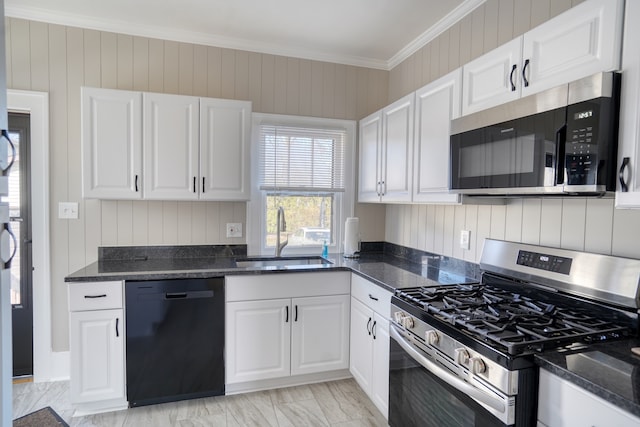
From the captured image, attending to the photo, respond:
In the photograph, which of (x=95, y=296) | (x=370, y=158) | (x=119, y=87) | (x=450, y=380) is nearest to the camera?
(x=450, y=380)

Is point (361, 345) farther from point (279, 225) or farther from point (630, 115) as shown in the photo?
point (630, 115)

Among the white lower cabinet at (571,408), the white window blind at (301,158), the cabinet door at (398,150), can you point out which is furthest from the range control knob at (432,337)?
the white window blind at (301,158)

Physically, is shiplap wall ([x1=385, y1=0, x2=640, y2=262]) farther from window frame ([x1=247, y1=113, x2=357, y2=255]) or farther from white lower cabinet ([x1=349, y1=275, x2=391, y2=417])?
white lower cabinet ([x1=349, y1=275, x2=391, y2=417])

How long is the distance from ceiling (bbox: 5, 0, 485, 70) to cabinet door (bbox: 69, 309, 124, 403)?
6.79 ft

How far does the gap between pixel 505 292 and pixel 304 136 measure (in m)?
2.02

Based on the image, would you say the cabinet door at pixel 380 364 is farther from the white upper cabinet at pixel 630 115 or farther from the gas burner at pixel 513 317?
the white upper cabinet at pixel 630 115

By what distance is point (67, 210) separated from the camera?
2.63m

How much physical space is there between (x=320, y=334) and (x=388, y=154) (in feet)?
4.69

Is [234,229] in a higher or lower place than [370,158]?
lower

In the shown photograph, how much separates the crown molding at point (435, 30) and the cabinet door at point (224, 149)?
56.1 inches

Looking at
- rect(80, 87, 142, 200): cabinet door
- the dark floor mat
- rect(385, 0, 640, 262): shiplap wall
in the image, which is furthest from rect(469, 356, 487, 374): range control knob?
rect(80, 87, 142, 200): cabinet door

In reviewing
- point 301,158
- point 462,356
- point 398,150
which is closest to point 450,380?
point 462,356

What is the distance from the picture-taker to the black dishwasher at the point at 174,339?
2227 mm

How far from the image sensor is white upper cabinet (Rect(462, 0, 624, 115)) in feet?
→ 3.99
